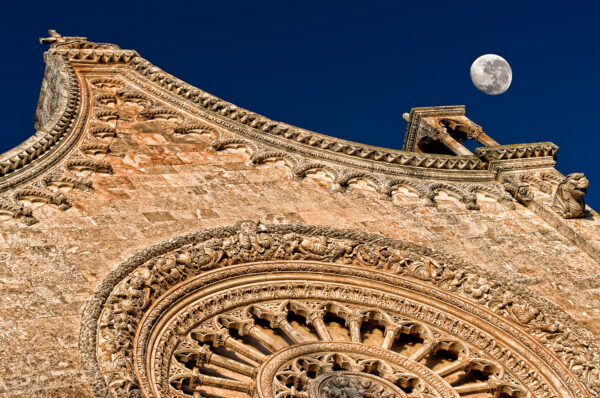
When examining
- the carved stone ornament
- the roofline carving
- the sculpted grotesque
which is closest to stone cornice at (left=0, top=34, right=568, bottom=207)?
the roofline carving

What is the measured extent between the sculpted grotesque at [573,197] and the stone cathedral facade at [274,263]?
37 mm

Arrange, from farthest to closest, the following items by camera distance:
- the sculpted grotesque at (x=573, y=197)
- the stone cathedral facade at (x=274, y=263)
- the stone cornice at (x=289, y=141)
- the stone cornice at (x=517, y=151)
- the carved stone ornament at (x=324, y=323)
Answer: the stone cornice at (x=517, y=151) < the stone cornice at (x=289, y=141) < the sculpted grotesque at (x=573, y=197) < the carved stone ornament at (x=324, y=323) < the stone cathedral facade at (x=274, y=263)

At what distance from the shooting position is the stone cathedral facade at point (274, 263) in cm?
1457

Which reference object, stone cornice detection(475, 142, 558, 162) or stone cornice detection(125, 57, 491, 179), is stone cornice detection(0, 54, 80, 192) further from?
stone cornice detection(475, 142, 558, 162)

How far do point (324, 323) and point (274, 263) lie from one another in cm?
119

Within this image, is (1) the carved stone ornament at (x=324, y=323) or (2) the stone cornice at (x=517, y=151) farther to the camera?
(2) the stone cornice at (x=517, y=151)

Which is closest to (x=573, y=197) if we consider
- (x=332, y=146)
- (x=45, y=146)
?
(x=332, y=146)

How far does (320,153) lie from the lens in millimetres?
21031

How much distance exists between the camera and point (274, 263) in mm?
17047

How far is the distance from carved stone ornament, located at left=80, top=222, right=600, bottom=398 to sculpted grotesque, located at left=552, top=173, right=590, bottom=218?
9.23 ft

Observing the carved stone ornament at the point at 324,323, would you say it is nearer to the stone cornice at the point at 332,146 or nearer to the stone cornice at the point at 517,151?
the stone cornice at the point at 332,146

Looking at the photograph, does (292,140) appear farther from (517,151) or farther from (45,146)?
(45,146)

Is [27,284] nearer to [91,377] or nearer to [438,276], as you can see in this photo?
[91,377]

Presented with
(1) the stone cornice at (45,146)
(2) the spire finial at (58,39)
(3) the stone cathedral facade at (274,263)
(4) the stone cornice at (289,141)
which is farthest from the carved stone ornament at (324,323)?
(2) the spire finial at (58,39)
